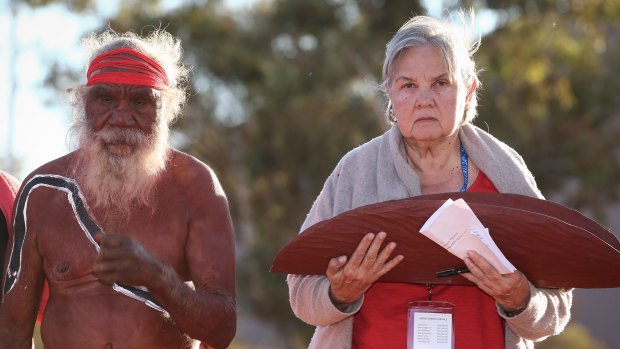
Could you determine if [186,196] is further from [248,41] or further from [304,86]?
[248,41]

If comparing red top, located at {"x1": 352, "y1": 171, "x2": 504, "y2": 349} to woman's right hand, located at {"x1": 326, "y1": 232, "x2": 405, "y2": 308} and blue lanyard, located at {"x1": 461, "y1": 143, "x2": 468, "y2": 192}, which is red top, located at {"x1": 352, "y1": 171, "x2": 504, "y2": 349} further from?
blue lanyard, located at {"x1": 461, "y1": 143, "x2": 468, "y2": 192}

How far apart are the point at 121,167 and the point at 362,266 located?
47.0 inches

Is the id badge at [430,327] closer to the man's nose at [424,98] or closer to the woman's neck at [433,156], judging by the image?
the woman's neck at [433,156]

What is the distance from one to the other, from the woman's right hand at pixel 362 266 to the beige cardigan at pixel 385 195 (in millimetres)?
166

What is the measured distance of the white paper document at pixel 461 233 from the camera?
3975 mm

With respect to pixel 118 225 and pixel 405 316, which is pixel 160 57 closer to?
pixel 118 225

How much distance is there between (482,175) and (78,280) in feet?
5.77

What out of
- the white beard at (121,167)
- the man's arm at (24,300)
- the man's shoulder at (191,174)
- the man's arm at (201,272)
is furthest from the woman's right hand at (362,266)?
the man's arm at (24,300)

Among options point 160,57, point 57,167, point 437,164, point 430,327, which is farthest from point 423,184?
point 57,167

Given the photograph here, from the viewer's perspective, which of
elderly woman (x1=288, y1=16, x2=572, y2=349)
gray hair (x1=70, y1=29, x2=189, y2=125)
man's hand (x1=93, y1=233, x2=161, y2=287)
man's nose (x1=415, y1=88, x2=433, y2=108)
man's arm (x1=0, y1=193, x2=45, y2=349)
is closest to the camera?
man's hand (x1=93, y1=233, x2=161, y2=287)

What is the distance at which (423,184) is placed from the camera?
15.6ft

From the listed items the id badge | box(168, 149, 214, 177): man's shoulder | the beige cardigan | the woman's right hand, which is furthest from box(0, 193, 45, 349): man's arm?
the id badge

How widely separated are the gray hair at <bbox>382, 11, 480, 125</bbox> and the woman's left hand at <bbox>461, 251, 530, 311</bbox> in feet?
2.76

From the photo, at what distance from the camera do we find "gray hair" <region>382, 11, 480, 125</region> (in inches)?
182
